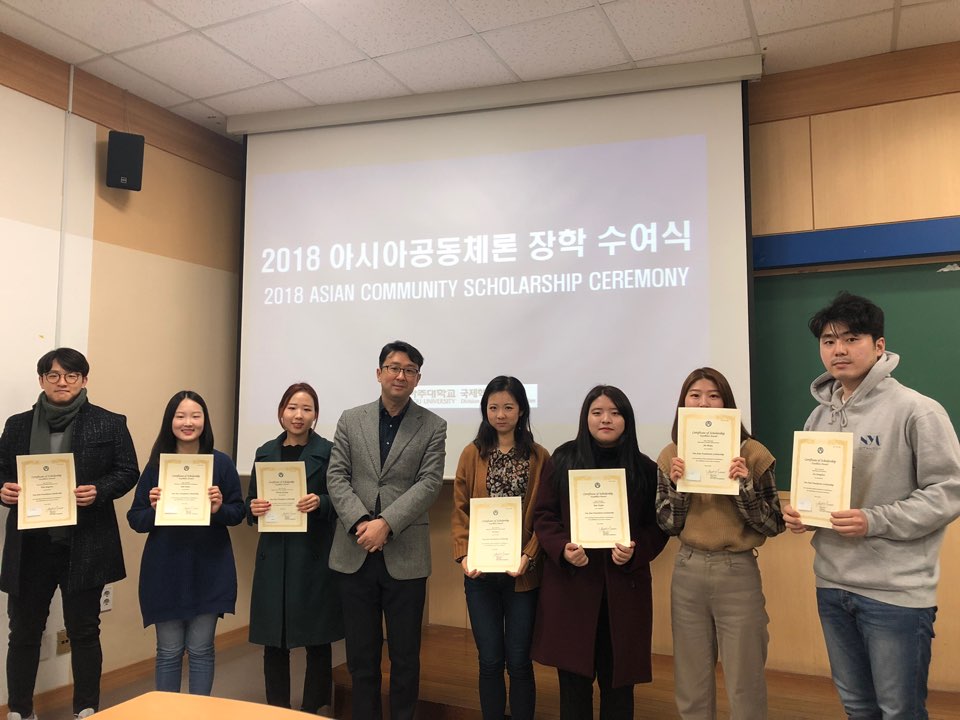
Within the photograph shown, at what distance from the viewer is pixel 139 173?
3699mm

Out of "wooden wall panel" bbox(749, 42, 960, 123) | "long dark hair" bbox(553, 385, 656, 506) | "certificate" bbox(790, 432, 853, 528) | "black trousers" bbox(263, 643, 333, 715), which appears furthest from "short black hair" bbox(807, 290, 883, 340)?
"black trousers" bbox(263, 643, 333, 715)

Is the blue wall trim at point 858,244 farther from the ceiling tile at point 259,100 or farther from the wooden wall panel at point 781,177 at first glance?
the ceiling tile at point 259,100

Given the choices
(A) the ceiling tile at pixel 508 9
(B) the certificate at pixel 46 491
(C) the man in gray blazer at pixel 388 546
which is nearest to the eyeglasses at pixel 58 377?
(B) the certificate at pixel 46 491

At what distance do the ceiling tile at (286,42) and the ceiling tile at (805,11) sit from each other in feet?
6.06

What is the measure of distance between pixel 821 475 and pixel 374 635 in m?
1.69

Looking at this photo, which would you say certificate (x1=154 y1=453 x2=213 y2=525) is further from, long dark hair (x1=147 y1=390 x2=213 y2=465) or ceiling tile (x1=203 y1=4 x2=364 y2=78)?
ceiling tile (x1=203 y1=4 x2=364 y2=78)

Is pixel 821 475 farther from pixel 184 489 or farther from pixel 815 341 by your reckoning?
pixel 184 489

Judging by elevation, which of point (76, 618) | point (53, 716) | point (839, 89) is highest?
point (839, 89)

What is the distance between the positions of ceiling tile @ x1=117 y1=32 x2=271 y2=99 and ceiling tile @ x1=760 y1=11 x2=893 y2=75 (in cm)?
254

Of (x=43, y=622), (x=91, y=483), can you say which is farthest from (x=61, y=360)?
(x=43, y=622)

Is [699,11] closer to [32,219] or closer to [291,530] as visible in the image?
[291,530]

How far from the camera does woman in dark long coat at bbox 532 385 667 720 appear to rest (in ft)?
7.44

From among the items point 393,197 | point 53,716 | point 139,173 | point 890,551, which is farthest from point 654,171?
point 53,716

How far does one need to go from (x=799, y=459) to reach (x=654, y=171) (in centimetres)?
191
